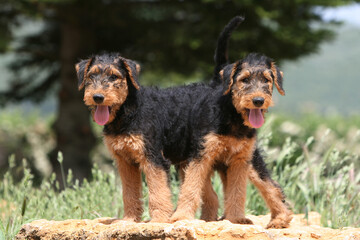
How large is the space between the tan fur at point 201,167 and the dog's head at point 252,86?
0.86 feet

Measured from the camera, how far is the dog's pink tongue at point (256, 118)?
4.46 metres

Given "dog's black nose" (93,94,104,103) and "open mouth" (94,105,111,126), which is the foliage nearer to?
"open mouth" (94,105,111,126)

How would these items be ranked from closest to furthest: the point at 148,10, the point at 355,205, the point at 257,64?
the point at 257,64 < the point at 355,205 < the point at 148,10

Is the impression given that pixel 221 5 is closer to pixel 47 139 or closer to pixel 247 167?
pixel 247 167

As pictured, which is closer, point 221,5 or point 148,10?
point 221,5

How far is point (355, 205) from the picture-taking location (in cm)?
651

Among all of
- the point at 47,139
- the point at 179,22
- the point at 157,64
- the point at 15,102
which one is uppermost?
the point at 179,22

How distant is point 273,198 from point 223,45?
1.64 m

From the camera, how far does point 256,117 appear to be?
4469 mm

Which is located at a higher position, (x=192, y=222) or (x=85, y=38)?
(x=85, y=38)

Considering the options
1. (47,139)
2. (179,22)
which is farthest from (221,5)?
(47,139)

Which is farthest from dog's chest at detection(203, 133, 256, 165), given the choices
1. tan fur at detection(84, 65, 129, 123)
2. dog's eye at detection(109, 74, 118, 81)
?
dog's eye at detection(109, 74, 118, 81)

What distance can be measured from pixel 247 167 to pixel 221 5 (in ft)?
21.7

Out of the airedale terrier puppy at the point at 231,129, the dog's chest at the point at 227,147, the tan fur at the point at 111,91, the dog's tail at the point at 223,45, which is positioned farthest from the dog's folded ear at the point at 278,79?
the tan fur at the point at 111,91
